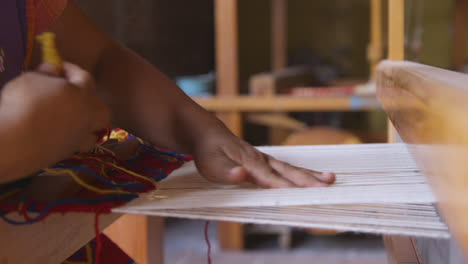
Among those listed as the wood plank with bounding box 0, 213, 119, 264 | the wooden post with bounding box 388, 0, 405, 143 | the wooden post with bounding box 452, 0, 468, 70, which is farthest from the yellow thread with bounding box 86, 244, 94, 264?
the wooden post with bounding box 452, 0, 468, 70

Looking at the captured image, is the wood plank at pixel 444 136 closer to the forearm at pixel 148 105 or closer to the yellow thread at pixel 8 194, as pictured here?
the forearm at pixel 148 105

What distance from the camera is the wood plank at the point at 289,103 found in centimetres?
207

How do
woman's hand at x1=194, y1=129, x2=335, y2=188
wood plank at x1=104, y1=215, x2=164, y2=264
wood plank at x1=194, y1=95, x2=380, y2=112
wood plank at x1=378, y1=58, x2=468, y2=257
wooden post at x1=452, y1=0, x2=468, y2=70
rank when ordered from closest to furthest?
wood plank at x1=378, y1=58, x2=468, y2=257
woman's hand at x1=194, y1=129, x2=335, y2=188
wood plank at x1=104, y1=215, x2=164, y2=264
wood plank at x1=194, y1=95, x2=380, y2=112
wooden post at x1=452, y1=0, x2=468, y2=70

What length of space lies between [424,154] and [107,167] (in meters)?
0.39

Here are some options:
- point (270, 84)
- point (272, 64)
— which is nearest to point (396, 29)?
point (270, 84)

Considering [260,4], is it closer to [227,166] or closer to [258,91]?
[258,91]

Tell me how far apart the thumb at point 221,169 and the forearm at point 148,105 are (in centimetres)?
5

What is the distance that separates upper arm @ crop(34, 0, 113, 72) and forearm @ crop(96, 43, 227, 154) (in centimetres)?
2

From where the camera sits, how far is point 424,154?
1.72 feet

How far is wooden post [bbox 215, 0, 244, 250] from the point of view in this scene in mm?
2186

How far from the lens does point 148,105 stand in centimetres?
75

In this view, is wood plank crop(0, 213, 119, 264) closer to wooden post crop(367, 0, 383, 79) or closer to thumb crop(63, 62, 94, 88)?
thumb crop(63, 62, 94, 88)

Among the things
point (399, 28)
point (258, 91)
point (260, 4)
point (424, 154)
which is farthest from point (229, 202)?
point (260, 4)

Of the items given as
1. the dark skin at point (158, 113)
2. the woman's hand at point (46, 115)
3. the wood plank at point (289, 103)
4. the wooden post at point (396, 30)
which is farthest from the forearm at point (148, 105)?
the wood plank at point (289, 103)
